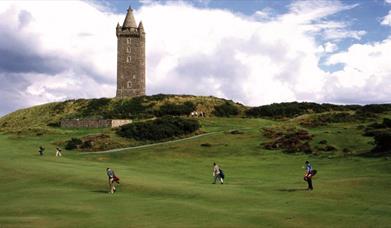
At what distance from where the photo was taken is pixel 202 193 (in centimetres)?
3497

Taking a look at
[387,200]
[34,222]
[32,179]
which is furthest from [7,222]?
[387,200]

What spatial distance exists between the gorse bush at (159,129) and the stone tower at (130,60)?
50.7 metres

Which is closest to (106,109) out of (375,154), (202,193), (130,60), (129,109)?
(129,109)

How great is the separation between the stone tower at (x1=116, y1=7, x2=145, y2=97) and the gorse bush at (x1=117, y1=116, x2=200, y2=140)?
5065cm

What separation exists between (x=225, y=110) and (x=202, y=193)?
304 ft

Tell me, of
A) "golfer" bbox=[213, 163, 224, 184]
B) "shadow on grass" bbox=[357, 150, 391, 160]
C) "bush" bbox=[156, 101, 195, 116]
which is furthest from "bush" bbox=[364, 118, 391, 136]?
"bush" bbox=[156, 101, 195, 116]

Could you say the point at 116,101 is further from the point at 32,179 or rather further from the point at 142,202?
the point at 142,202

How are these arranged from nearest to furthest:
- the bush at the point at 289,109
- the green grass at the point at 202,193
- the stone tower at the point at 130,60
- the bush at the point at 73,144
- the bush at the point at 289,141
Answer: the green grass at the point at 202,193 < the bush at the point at 289,141 < the bush at the point at 73,144 < the bush at the point at 289,109 < the stone tower at the point at 130,60

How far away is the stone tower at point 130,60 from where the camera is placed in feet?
472

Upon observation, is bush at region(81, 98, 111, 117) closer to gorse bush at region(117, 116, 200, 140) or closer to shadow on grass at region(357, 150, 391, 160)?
gorse bush at region(117, 116, 200, 140)

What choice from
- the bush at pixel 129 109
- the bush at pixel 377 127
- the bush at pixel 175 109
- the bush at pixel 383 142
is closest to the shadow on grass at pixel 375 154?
the bush at pixel 383 142

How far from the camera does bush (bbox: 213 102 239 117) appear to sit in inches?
4924

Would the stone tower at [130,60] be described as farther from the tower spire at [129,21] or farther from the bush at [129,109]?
the bush at [129,109]

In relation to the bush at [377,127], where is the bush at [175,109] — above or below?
above
